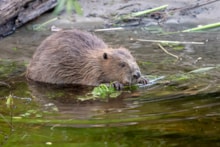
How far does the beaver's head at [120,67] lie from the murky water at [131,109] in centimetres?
23

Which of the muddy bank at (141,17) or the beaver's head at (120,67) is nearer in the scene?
the beaver's head at (120,67)

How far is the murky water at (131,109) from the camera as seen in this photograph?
3.49 m

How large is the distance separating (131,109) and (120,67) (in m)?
1.12

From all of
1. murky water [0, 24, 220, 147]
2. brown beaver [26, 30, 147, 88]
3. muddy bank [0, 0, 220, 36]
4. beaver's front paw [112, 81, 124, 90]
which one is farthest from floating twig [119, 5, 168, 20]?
beaver's front paw [112, 81, 124, 90]

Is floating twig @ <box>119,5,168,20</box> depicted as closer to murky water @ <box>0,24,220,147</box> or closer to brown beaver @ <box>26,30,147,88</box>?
murky water @ <box>0,24,220,147</box>

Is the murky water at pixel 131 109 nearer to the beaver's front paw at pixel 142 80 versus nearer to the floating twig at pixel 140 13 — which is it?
the beaver's front paw at pixel 142 80

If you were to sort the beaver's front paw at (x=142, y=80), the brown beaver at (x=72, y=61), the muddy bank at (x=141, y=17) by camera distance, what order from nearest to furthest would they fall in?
the beaver's front paw at (x=142, y=80) → the brown beaver at (x=72, y=61) → the muddy bank at (x=141, y=17)

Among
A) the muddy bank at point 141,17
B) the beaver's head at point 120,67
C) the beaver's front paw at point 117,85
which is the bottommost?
the beaver's front paw at point 117,85

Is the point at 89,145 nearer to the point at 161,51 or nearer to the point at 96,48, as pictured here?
the point at 96,48

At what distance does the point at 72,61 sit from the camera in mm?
5727

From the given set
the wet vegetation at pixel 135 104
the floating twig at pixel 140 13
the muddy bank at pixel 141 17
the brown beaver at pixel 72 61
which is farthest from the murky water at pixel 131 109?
the muddy bank at pixel 141 17

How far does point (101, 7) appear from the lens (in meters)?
8.13

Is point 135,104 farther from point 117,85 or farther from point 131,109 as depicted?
point 117,85

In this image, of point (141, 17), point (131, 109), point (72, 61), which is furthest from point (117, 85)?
point (141, 17)
